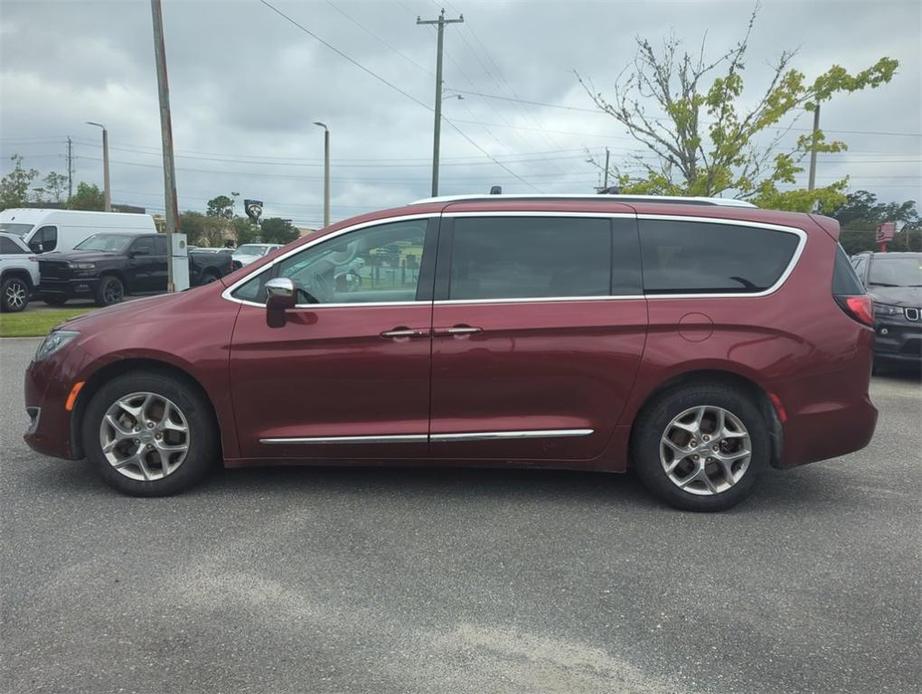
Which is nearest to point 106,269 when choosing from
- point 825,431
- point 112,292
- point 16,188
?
point 112,292

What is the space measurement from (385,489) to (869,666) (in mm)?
2700

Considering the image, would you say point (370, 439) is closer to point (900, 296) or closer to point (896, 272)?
point (900, 296)

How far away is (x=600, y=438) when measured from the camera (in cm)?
414

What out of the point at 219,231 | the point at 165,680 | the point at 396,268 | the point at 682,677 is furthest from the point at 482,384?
the point at 219,231

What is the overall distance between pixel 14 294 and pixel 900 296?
16712 millimetres

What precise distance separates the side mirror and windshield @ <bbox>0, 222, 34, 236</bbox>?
62.2ft

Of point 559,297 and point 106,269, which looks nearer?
point 559,297

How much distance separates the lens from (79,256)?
16.2m

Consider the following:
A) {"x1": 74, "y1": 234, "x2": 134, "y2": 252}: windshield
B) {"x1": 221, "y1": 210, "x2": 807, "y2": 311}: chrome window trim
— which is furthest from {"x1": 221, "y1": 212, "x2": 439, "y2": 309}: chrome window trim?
{"x1": 74, "y1": 234, "x2": 134, "y2": 252}: windshield

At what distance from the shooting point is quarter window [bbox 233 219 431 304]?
13.8 feet

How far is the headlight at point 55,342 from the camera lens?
422 cm

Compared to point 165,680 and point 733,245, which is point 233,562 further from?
point 733,245

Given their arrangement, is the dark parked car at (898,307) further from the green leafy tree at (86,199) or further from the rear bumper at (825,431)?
the green leafy tree at (86,199)

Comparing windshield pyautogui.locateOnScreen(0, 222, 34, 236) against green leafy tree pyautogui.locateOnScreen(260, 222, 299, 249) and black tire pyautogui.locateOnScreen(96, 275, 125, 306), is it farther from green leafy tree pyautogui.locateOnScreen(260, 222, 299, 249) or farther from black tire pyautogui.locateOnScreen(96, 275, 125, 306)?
green leafy tree pyautogui.locateOnScreen(260, 222, 299, 249)
